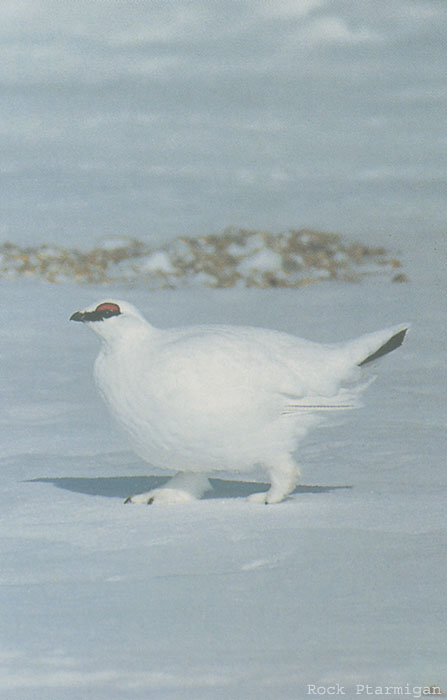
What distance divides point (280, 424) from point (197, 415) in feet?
0.60

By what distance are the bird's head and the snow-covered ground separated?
0.35m

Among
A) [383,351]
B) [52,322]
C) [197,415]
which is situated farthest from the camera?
[52,322]

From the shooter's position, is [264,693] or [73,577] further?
[73,577]

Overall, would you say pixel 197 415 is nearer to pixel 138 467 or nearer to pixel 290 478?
pixel 290 478

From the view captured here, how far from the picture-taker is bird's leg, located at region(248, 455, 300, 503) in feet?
7.45

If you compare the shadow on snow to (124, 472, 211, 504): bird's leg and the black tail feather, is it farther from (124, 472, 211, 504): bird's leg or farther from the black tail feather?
the black tail feather

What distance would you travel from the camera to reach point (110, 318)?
89.3 inches

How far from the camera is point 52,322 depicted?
388cm

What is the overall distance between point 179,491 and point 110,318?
14.6 inches

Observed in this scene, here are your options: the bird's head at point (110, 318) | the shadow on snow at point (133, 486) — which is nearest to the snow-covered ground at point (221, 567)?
the shadow on snow at point (133, 486)

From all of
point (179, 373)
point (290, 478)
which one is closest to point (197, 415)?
point (179, 373)

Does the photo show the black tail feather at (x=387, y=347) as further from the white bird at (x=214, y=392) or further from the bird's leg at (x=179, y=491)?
the bird's leg at (x=179, y=491)

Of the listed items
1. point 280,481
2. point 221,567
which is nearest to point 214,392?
point 280,481

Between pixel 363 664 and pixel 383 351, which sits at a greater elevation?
pixel 383 351
